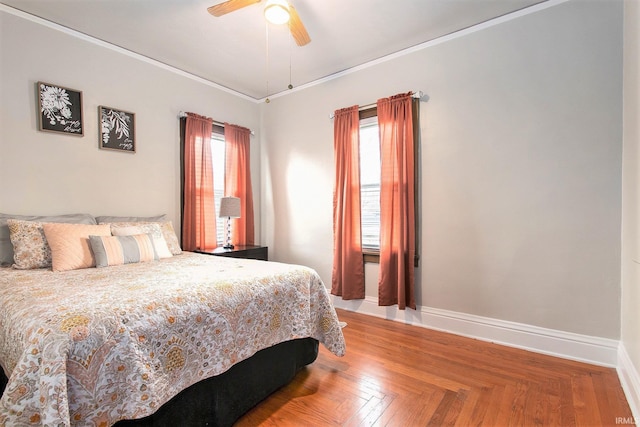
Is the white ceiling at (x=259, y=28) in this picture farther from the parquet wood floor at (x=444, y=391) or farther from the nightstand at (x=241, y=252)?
the parquet wood floor at (x=444, y=391)

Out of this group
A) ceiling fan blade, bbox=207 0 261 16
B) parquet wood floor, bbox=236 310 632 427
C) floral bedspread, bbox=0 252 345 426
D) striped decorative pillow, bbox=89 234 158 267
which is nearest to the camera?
floral bedspread, bbox=0 252 345 426

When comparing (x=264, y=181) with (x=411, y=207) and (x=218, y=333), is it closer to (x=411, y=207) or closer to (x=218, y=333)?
(x=411, y=207)

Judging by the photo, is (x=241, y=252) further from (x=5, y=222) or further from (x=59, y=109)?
(x=59, y=109)

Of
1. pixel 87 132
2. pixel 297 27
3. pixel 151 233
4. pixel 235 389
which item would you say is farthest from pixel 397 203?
pixel 87 132

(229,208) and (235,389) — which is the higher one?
(229,208)

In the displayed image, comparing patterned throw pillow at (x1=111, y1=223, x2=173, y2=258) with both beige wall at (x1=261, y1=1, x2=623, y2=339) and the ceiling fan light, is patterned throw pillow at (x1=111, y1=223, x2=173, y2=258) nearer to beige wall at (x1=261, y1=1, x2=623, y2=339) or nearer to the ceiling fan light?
the ceiling fan light

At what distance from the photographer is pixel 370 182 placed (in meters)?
3.43

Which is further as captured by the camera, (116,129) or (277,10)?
(116,129)

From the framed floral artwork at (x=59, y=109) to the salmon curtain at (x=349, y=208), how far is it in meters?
2.45

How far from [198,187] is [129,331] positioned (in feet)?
8.52

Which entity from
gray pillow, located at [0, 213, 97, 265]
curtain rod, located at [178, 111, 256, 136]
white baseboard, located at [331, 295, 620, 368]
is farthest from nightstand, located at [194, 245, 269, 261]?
curtain rod, located at [178, 111, 256, 136]

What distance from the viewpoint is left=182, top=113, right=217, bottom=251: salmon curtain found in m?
3.49

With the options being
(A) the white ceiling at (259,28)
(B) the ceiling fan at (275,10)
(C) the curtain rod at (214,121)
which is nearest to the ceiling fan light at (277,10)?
(B) the ceiling fan at (275,10)

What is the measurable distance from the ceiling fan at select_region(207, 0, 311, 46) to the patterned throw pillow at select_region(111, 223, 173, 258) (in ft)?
5.88
